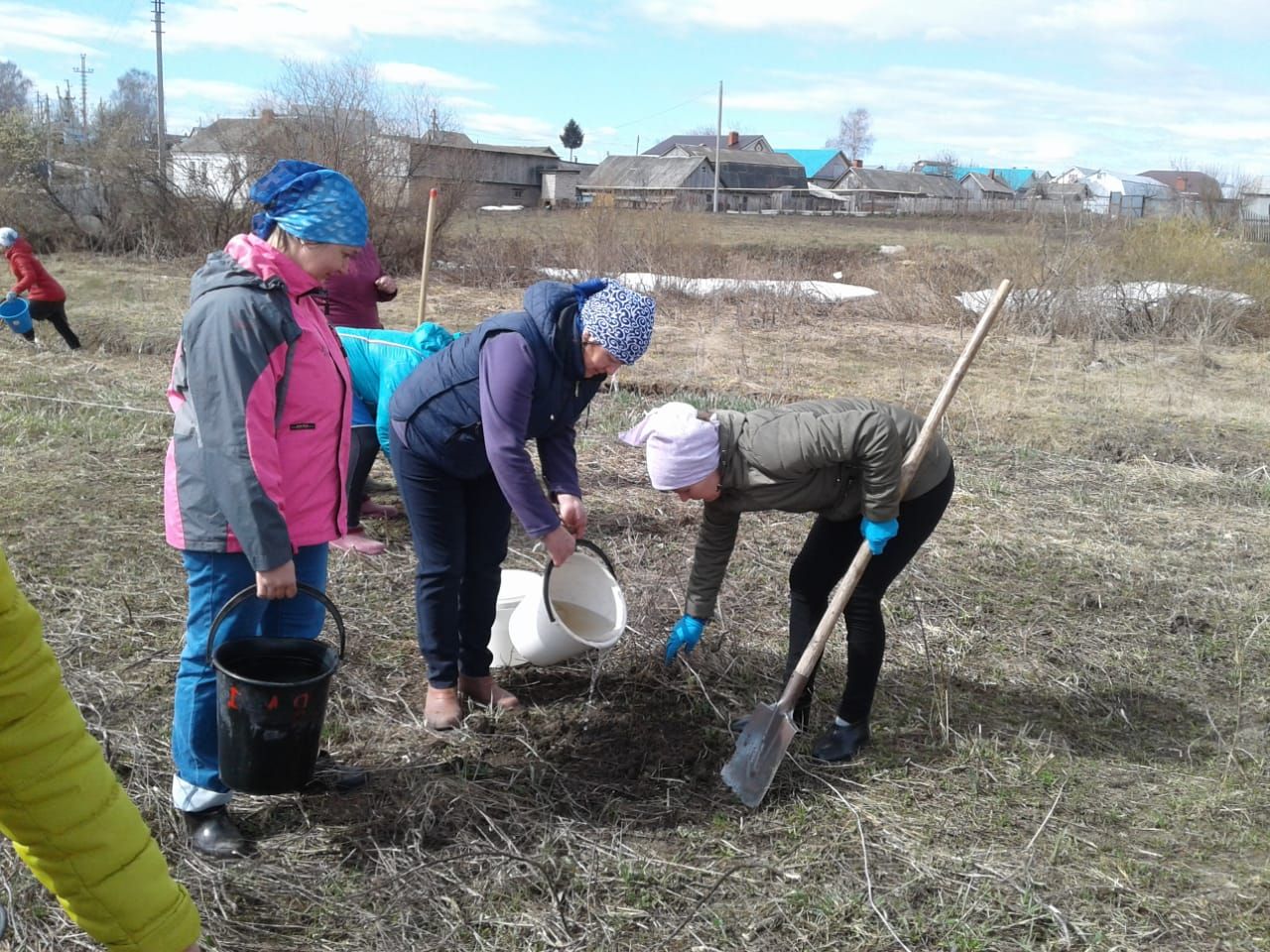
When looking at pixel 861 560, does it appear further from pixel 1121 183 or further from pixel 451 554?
pixel 1121 183

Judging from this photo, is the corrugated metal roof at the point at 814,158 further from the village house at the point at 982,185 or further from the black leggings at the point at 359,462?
the black leggings at the point at 359,462

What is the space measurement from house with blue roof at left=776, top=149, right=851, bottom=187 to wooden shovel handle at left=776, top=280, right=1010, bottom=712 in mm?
71427

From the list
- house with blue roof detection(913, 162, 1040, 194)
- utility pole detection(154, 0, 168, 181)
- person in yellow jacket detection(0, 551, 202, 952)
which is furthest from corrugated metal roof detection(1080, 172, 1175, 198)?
person in yellow jacket detection(0, 551, 202, 952)

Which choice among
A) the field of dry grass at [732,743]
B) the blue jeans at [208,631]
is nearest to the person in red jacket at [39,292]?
the field of dry grass at [732,743]

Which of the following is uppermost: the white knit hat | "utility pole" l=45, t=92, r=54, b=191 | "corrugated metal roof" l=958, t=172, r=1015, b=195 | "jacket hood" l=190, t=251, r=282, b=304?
"corrugated metal roof" l=958, t=172, r=1015, b=195

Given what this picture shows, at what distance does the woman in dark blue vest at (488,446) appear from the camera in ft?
9.37

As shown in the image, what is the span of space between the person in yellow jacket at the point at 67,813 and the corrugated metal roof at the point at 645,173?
5121 centimetres

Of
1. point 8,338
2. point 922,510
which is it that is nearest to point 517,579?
point 922,510

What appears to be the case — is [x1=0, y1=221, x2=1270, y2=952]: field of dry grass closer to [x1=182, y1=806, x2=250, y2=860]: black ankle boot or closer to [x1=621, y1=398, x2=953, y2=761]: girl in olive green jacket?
[x1=182, y1=806, x2=250, y2=860]: black ankle boot

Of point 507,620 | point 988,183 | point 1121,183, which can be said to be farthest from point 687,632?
point 988,183

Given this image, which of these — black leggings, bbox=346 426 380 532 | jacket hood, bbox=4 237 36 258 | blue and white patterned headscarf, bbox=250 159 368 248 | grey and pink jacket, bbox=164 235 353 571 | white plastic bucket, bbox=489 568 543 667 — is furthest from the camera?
jacket hood, bbox=4 237 36 258

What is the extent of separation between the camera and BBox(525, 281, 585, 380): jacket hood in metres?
2.87

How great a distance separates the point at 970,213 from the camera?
128 feet

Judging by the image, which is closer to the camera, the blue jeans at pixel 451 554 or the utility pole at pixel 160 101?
the blue jeans at pixel 451 554
